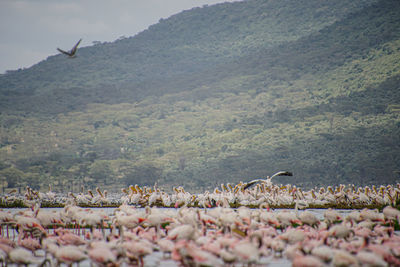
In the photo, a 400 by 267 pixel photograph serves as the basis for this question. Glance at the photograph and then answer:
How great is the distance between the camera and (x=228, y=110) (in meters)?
92.1

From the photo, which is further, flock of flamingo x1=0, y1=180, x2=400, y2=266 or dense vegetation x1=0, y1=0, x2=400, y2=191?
dense vegetation x1=0, y1=0, x2=400, y2=191

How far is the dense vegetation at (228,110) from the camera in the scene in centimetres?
6950

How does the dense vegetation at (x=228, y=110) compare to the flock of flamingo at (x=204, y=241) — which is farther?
the dense vegetation at (x=228, y=110)

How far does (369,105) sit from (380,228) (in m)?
69.9

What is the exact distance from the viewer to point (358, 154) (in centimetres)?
6669

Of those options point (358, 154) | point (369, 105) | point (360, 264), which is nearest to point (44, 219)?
point (360, 264)

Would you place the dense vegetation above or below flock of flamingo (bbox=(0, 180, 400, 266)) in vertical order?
above

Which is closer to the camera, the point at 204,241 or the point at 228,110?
the point at 204,241

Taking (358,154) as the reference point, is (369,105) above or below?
above

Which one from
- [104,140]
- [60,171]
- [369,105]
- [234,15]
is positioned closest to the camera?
[60,171]

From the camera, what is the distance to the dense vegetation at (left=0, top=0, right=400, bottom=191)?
2736 inches

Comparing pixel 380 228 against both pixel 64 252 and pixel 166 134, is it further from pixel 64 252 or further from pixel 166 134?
pixel 166 134

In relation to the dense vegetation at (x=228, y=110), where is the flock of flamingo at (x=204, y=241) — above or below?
below

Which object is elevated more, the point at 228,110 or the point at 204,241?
the point at 228,110
